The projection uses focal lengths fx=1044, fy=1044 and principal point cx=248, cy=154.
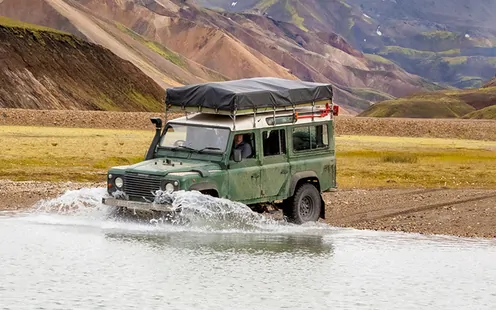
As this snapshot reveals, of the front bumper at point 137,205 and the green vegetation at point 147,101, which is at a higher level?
the green vegetation at point 147,101

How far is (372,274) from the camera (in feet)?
60.4

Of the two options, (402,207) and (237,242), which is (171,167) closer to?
(237,242)

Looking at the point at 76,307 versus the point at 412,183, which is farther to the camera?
the point at 412,183

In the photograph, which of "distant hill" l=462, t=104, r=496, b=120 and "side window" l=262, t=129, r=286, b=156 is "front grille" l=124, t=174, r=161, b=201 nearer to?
"side window" l=262, t=129, r=286, b=156

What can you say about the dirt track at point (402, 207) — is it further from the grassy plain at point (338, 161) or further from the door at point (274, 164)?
the grassy plain at point (338, 161)

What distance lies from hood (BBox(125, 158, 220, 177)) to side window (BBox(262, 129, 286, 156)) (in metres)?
1.52

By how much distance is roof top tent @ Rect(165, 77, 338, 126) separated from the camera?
22328 mm

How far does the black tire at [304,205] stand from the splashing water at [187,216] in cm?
19

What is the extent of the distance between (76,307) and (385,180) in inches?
988

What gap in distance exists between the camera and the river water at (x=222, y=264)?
52.1ft

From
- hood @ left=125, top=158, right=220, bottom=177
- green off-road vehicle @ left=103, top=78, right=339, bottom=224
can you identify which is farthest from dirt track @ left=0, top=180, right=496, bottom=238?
hood @ left=125, top=158, right=220, bottom=177

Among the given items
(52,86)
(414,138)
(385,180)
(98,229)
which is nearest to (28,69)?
(52,86)

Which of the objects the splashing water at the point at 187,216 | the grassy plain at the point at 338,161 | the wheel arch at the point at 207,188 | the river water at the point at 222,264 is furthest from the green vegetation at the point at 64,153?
the wheel arch at the point at 207,188

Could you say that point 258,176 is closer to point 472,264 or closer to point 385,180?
point 472,264
